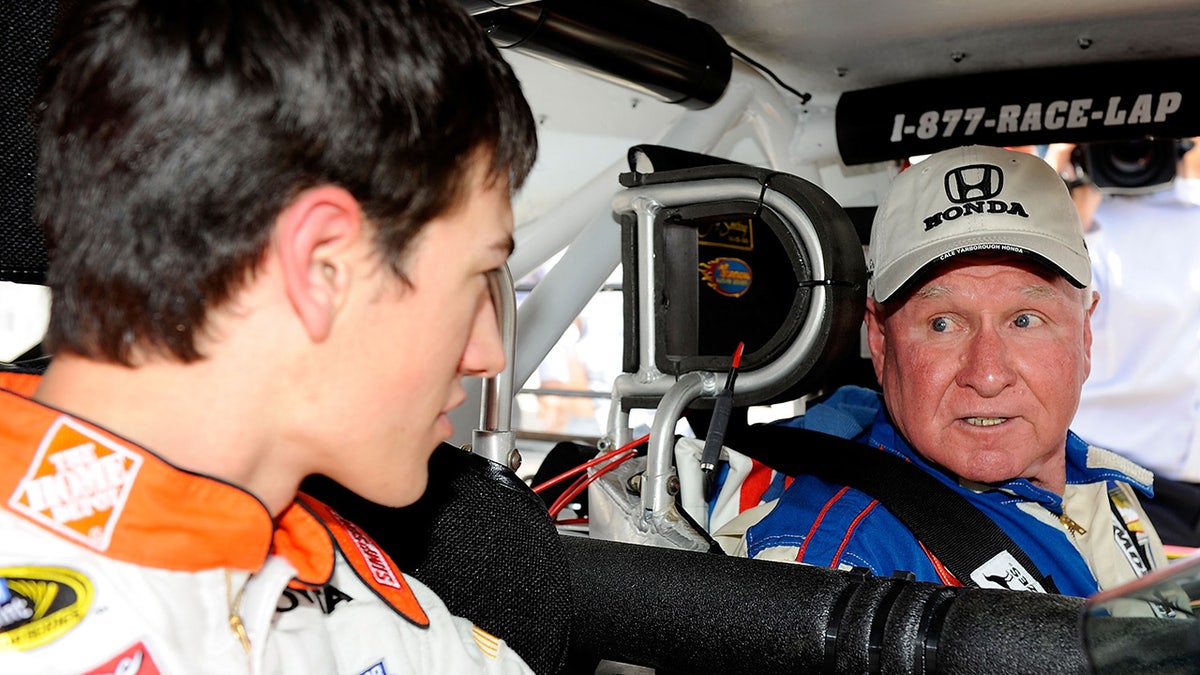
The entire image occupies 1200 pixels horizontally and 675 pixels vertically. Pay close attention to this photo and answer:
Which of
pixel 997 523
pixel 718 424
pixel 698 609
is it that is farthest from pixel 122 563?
pixel 997 523

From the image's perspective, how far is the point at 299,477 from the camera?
72 cm

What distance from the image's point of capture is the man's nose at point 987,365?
4.61ft

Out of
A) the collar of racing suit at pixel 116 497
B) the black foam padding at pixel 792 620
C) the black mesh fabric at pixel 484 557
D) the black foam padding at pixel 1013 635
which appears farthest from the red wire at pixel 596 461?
the collar of racing suit at pixel 116 497

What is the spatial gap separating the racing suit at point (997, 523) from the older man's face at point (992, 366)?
5 cm

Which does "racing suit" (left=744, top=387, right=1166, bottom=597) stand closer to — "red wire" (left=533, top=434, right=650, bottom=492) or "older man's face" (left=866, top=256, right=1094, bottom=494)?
"older man's face" (left=866, top=256, right=1094, bottom=494)

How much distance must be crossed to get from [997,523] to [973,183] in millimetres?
442

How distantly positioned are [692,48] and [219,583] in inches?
49.1

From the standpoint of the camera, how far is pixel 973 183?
146 cm

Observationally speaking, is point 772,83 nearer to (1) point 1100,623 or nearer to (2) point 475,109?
(2) point 475,109

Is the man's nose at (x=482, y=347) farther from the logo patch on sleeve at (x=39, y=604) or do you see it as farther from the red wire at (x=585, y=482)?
the red wire at (x=585, y=482)

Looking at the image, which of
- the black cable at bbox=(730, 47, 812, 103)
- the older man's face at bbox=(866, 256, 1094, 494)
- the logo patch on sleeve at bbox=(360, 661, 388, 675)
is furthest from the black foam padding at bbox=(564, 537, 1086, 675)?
the black cable at bbox=(730, 47, 812, 103)

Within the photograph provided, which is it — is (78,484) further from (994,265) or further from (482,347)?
(994,265)

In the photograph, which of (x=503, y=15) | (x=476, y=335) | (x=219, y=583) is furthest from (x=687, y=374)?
(x=219, y=583)

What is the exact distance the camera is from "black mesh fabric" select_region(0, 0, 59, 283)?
2.68 ft
